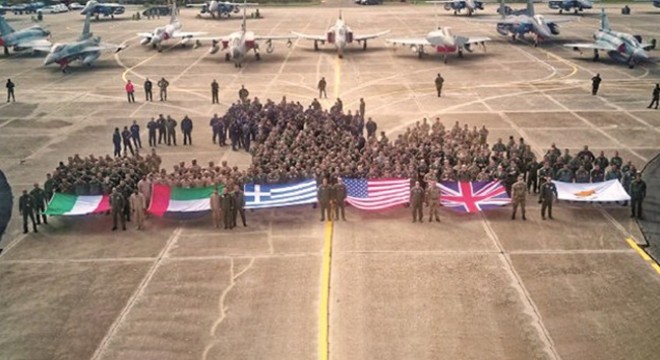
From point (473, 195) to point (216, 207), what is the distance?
7.02 meters

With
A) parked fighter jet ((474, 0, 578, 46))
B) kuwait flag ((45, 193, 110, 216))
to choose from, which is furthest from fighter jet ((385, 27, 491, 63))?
kuwait flag ((45, 193, 110, 216))

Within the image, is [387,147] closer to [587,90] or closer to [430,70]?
[587,90]

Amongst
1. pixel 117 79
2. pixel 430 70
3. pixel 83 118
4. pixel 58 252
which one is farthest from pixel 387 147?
pixel 117 79

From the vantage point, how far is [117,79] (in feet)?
126

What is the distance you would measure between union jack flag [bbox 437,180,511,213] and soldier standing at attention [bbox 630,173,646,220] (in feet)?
10.5

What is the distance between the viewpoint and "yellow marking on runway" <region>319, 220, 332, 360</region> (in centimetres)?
1152

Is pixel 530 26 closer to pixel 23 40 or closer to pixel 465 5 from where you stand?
pixel 465 5

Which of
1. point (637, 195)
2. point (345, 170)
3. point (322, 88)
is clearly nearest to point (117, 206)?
point (345, 170)

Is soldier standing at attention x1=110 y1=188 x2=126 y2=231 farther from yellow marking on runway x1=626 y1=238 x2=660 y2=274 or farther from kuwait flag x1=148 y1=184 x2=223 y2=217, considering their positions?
yellow marking on runway x1=626 y1=238 x2=660 y2=274

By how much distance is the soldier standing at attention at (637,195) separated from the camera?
54.9ft

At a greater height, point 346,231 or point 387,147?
point 387,147

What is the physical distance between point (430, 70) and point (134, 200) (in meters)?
27.0

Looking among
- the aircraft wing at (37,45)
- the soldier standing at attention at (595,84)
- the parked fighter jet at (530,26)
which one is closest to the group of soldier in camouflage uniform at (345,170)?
the soldier standing at attention at (595,84)

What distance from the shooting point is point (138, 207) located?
16625mm
